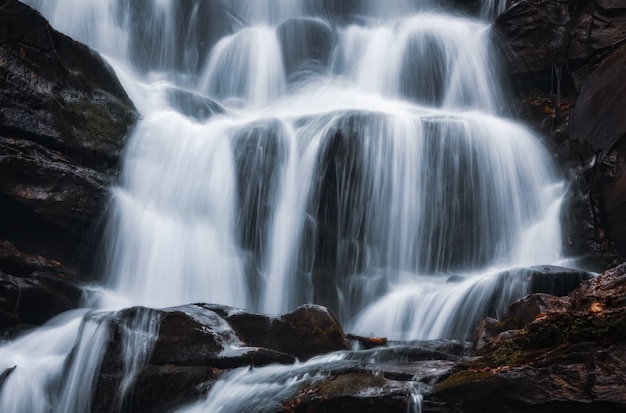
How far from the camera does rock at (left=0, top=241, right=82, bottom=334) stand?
349 inches

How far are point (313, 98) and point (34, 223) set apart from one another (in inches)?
333

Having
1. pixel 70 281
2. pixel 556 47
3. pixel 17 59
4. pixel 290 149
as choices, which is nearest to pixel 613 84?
pixel 556 47

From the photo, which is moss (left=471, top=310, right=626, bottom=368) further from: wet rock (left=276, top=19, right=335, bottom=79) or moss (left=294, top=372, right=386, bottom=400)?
wet rock (left=276, top=19, right=335, bottom=79)

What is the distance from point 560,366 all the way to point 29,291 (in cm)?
727

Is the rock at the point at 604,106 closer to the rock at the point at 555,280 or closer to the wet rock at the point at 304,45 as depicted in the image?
the rock at the point at 555,280

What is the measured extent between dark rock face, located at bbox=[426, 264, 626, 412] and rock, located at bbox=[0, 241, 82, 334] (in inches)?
244

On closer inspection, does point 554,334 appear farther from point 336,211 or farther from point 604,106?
point 336,211

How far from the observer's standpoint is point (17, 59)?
37.3 feet

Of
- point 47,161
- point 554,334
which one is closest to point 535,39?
point 47,161

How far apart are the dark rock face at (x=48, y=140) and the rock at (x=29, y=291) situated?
98 centimetres

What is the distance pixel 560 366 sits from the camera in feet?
16.0

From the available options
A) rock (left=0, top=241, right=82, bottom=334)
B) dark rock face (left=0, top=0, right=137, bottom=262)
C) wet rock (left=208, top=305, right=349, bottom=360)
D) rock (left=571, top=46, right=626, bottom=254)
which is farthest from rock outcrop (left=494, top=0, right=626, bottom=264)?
dark rock face (left=0, top=0, right=137, bottom=262)

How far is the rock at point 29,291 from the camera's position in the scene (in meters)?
8.87

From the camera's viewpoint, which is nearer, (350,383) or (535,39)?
(350,383)
